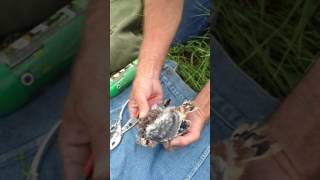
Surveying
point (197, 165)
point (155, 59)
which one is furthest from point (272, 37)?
point (155, 59)

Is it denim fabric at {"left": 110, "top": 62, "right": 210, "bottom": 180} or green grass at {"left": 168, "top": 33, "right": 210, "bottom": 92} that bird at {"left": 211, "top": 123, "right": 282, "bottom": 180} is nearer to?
denim fabric at {"left": 110, "top": 62, "right": 210, "bottom": 180}

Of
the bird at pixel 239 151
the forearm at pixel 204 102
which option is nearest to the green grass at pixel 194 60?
the forearm at pixel 204 102

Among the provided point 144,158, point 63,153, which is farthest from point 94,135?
point 144,158

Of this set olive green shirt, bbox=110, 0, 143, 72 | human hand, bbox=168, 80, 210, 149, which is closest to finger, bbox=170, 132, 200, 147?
human hand, bbox=168, 80, 210, 149

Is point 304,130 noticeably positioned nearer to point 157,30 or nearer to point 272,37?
point 272,37

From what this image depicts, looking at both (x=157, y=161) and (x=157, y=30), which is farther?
(x=157, y=161)

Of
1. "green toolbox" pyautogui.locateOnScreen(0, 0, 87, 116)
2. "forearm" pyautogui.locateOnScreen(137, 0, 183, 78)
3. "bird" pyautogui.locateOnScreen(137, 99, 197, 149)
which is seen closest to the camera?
"forearm" pyautogui.locateOnScreen(137, 0, 183, 78)
